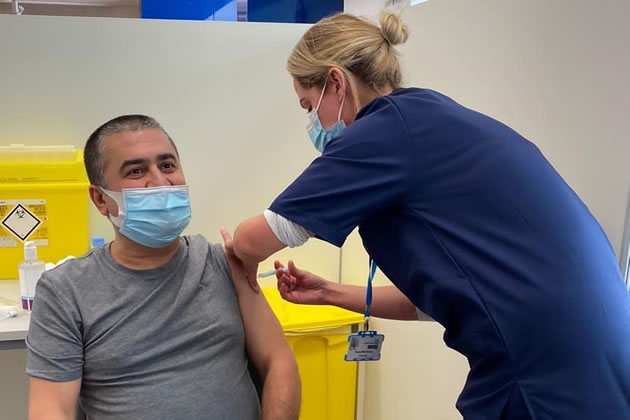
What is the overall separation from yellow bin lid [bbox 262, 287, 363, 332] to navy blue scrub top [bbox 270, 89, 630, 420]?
112cm

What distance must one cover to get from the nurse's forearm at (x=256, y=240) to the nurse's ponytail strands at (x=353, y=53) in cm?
35

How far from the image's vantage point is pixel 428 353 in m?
2.05

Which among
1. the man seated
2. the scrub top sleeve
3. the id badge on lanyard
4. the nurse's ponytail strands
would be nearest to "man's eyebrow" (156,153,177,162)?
the man seated

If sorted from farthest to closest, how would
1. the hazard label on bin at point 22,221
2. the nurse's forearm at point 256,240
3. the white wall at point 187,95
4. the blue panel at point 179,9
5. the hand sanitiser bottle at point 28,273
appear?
the blue panel at point 179,9 → the white wall at point 187,95 → the hazard label on bin at point 22,221 → the hand sanitiser bottle at point 28,273 → the nurse's forearm at point 256,240

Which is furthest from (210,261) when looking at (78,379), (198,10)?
(198,10)

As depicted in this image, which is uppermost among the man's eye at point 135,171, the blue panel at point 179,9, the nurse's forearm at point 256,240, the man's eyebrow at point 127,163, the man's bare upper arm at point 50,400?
the blue panel at point 179,9

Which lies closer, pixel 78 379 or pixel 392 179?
pixel 392 179

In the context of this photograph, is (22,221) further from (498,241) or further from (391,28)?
(498,241)

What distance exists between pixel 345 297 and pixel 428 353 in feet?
2.23

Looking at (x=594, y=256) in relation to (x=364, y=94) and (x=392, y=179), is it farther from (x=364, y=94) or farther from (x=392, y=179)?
(x=364, y=94)

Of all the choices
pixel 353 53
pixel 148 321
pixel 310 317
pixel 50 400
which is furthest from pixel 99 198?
pixel 310 317

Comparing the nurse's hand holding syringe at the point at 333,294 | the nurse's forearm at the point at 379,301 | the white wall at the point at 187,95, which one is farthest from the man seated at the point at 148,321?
the white wall at the point at 187,95

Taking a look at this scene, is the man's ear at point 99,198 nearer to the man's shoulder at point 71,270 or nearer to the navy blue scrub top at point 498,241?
the man's shoulder at point 71,270

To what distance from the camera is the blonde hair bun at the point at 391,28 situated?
1221 mm
